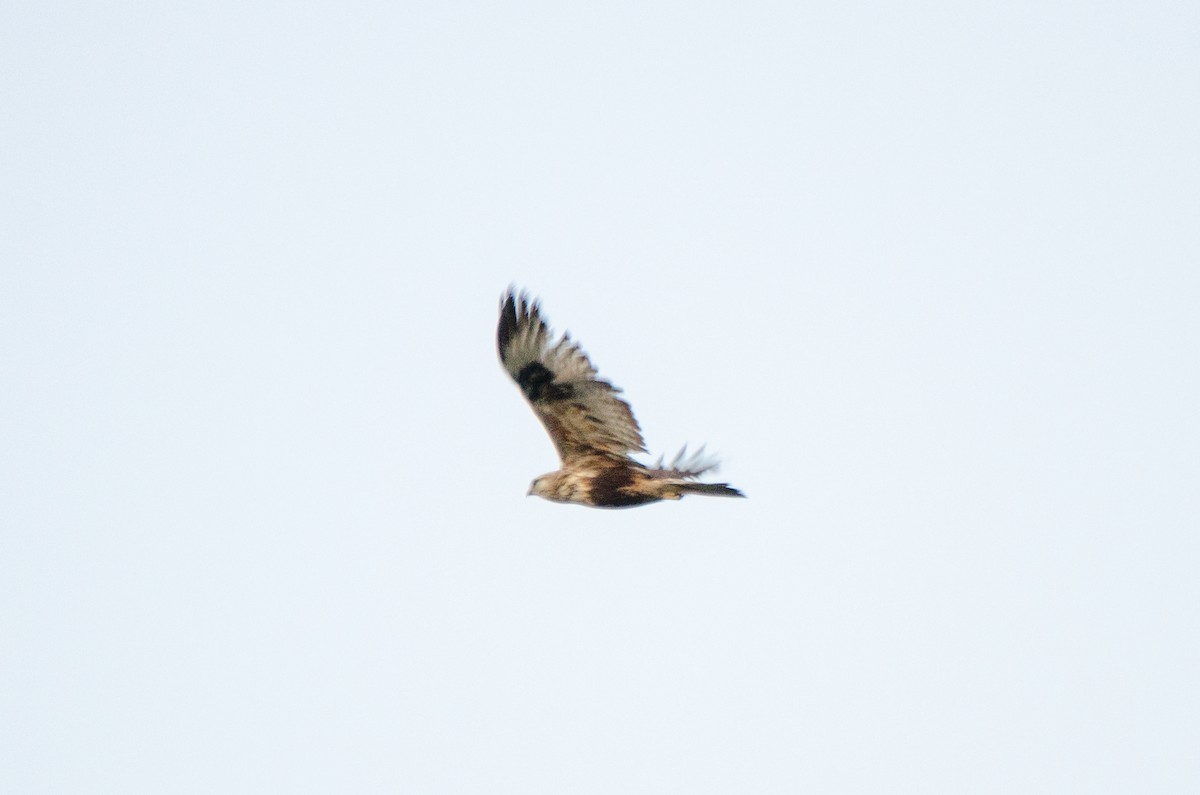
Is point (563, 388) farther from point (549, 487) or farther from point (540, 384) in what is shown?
point (549, 487)

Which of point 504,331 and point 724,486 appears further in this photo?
point 504,331

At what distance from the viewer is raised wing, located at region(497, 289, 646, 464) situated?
9383 millimetres

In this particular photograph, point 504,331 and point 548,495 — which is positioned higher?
point 504,331

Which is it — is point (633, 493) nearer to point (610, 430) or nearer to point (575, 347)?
point (610, 430)

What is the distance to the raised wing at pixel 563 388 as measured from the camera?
9383mm

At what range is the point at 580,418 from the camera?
9.62 meters

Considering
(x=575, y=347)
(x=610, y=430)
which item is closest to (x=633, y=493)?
(x=610, y=430)

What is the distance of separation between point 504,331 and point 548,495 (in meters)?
1.36

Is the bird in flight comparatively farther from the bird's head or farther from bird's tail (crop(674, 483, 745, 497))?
bird's tail (crop(674, 483, 745, 497))

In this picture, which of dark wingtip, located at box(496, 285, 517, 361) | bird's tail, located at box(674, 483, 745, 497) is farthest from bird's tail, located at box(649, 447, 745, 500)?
dark wingtip, located at box(496, 285, 517, 361)

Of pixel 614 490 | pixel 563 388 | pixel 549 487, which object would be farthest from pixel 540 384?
pixel 614 490

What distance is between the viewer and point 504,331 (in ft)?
30.8

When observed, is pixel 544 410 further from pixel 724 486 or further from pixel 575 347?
pixel 724 486

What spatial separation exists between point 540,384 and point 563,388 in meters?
0.18
